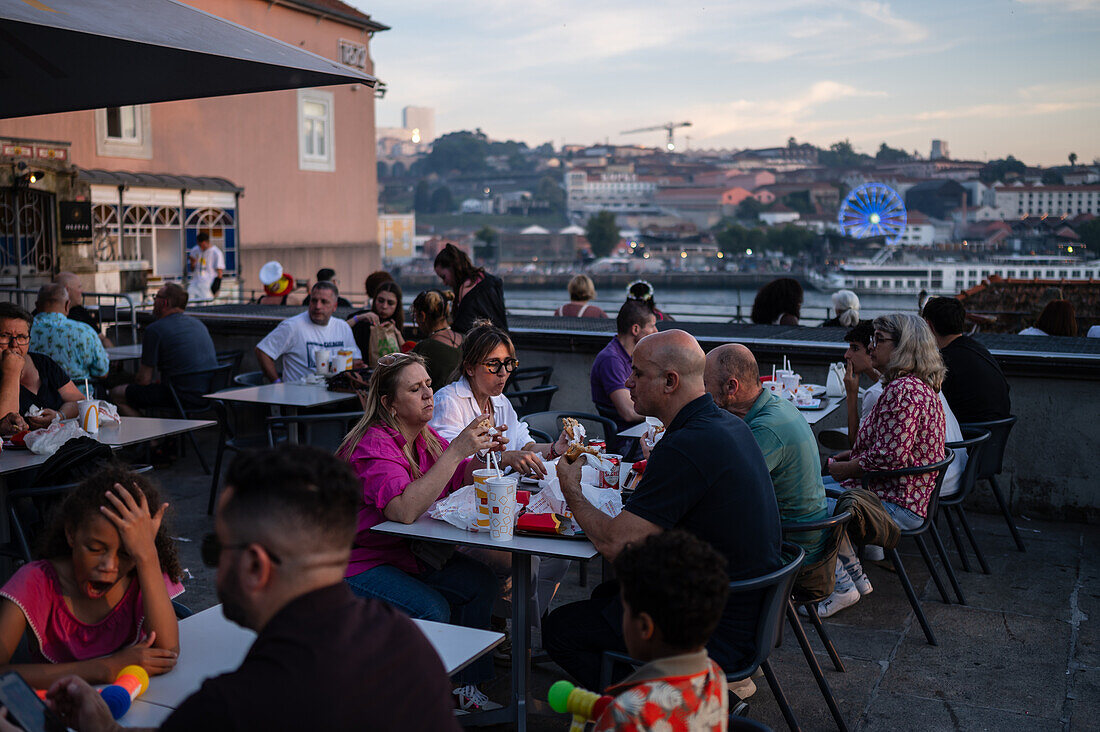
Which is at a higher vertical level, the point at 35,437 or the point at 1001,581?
the point at 35,437

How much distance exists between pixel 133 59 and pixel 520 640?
8.59 feet

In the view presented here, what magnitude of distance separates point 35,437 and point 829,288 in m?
65.6

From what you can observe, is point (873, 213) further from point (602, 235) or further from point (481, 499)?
point (602, 235)

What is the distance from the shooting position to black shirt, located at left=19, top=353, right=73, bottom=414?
4352 mm

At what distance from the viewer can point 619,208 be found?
138 metres

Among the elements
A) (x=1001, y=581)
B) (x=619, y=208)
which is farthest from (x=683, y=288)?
(x=1001, y=581)

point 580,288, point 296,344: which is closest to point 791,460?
point 296,344

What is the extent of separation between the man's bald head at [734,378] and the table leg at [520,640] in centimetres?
90

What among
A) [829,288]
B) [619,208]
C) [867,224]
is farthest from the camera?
[619,208]

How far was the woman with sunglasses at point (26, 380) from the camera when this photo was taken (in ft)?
13.3

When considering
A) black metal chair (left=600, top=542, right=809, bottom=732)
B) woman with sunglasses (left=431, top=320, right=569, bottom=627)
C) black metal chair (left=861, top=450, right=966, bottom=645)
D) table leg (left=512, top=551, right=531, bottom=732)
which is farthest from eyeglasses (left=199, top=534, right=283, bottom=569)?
black metal chair (left=861, top=450, right=966, bottom=645)

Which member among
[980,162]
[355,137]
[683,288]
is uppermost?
[980,162]

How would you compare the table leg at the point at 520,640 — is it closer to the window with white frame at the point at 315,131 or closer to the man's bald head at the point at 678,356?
the man's bald head at the point at 678,356

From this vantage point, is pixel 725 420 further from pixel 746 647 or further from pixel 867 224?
pixel 867 224
